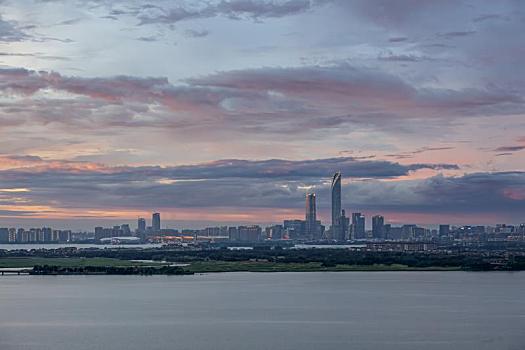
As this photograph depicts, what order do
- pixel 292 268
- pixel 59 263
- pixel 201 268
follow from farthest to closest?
pixel 59 263
pixel 201 268
pixel 292 268

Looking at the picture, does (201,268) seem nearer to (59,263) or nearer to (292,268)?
(292,268)

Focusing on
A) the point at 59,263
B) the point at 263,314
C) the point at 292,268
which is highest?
the point at 59,263

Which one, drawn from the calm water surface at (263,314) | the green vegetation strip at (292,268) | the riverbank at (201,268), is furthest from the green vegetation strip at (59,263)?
the calm water surface at (263,314)

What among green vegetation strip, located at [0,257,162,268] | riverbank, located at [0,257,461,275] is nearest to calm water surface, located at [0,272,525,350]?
riverbank, located at [0,257,461,275]

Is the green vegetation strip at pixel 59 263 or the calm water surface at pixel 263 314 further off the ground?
the green vegetation strip at pixel 59 263

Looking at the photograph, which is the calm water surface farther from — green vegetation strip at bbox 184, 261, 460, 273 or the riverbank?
green vegetation strip at bbox 184, 261, 460, 273

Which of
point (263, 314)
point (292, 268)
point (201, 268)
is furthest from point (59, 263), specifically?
point (263, 314)

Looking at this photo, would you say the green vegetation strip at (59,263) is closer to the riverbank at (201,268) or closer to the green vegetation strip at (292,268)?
the riverbank at (201,268)

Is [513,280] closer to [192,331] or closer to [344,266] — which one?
[344,266]
